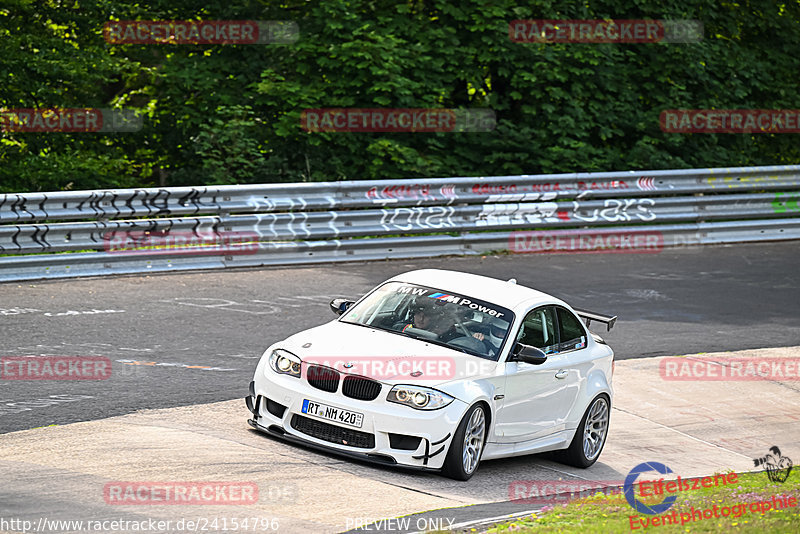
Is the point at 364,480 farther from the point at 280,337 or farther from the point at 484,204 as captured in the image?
the point at 484,204

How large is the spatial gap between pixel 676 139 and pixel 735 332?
9325 mm

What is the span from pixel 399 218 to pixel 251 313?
4881mm

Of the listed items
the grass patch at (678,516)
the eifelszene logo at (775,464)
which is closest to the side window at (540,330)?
the grass patch at (678,516)

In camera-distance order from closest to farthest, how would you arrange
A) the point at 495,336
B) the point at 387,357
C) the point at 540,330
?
the point at 387,357
the point at 495,336
the point at 540,330

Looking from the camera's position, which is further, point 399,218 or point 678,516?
point 399,218

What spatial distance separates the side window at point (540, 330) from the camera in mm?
9734

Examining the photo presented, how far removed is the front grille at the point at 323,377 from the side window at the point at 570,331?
2.35m

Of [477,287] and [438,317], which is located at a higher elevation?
[477,287]

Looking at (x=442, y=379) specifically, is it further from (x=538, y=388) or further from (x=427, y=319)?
(x=538, y=388)

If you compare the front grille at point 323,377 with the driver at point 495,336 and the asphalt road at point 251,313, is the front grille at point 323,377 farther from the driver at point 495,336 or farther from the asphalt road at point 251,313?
the asphalt road at point 251,313

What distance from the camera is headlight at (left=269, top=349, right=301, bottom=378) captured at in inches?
354

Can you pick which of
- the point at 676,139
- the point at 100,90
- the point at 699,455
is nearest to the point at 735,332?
the point at 699,455

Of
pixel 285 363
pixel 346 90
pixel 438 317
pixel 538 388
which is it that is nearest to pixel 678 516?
pixel 538 388

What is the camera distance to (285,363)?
29.8ft
